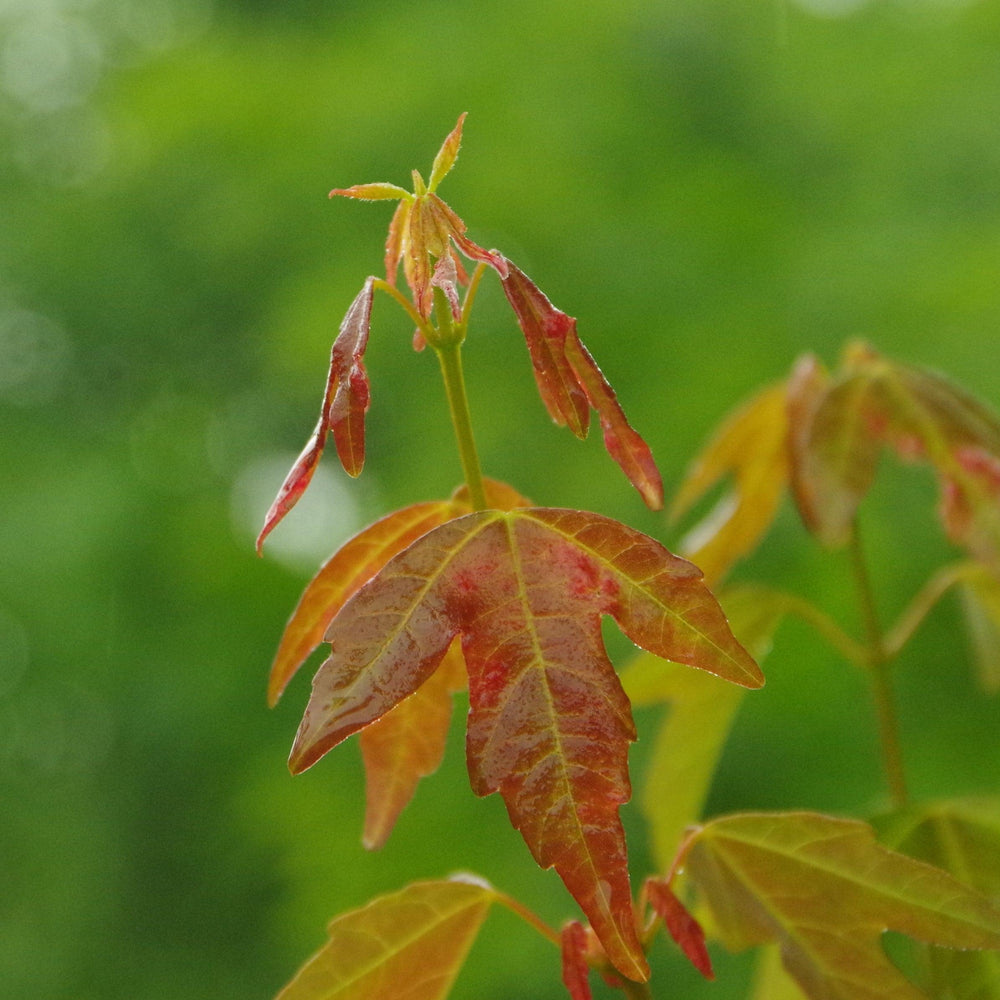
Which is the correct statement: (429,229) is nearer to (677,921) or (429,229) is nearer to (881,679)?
(677,921)

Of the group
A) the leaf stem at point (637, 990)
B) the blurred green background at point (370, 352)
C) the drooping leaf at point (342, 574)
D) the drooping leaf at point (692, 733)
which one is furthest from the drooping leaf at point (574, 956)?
the blurred green background at point (370, 352)

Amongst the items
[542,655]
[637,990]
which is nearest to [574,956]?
[637,990]

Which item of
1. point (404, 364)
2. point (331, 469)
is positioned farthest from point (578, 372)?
point (331, 469)

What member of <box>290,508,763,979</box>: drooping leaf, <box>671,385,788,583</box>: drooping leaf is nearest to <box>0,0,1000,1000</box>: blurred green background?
<box>671,385,788,583</box>: drooping leaf

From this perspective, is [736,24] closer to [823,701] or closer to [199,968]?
[823,701]

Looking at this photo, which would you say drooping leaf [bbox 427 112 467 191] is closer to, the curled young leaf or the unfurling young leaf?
the curled young leaf
